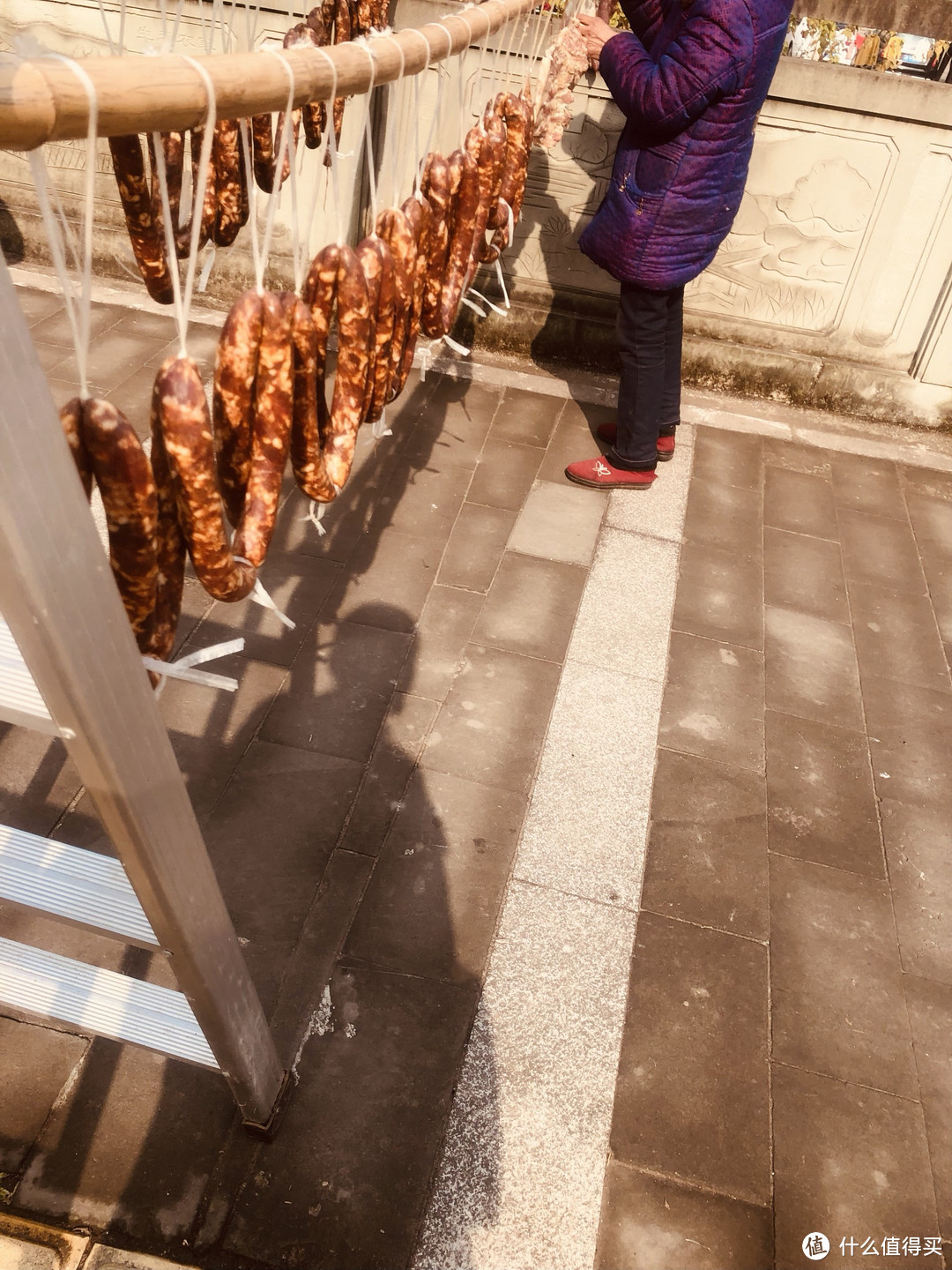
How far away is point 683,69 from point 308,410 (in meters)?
2.60

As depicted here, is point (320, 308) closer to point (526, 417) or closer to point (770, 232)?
point (526, 417)

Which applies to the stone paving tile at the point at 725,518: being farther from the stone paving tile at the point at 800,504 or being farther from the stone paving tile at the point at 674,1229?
the stone paving tile at the point at 674,1229

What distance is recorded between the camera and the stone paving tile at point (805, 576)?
161 inches

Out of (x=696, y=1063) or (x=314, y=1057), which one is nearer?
(x=314, y=1057)

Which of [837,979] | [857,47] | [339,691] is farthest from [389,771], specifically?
[857,47]

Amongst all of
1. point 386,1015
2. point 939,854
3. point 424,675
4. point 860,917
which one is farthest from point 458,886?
point 939,854

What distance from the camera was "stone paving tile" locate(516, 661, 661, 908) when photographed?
2791 millimetres

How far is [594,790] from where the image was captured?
3.07 metres

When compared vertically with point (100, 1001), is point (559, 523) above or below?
below

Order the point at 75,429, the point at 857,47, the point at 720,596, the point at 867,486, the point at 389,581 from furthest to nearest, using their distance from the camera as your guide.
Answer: the point at 857,47, the point at 867,486, the point at 720,596, the point at 389,581, the point at 75,429

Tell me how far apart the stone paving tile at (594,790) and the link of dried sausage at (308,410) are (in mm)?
1578

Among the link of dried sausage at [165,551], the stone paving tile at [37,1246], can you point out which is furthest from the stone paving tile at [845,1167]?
the link of dried sausage at [165,551]

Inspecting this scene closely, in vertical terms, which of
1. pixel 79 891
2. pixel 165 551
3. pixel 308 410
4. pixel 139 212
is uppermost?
pixel 139 212

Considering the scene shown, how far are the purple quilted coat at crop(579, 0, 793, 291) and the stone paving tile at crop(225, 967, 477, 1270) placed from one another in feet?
10.6
